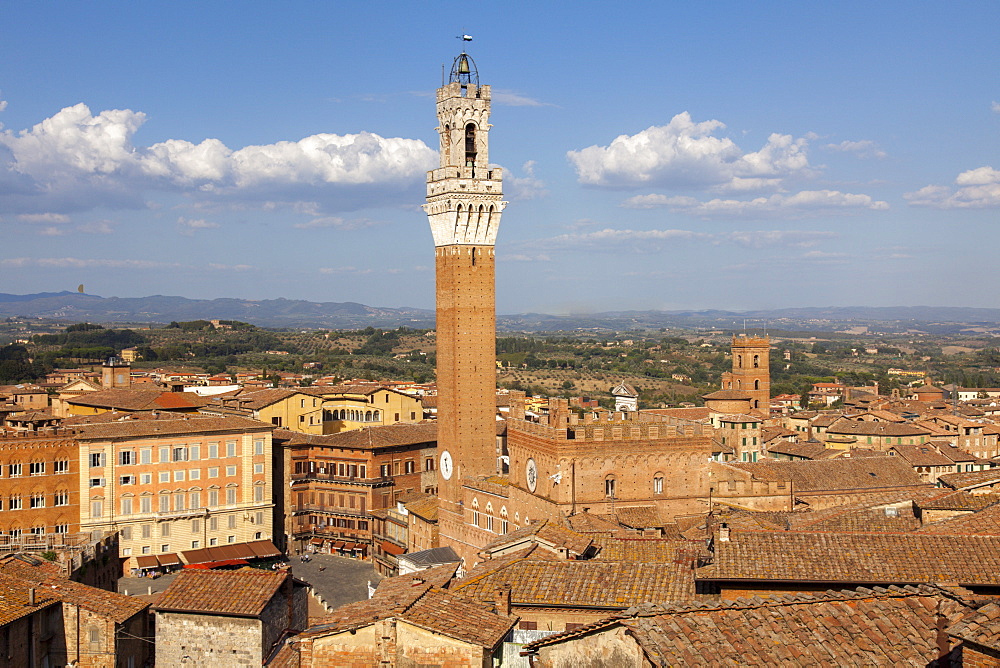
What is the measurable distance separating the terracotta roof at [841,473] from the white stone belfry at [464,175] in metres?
13.6

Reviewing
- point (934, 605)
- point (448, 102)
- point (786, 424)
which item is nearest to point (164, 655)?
point (934, 605)

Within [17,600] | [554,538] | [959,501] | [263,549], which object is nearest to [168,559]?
[263,549]

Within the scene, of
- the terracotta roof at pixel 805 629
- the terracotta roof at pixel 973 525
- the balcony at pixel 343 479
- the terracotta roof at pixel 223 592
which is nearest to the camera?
the terracotta roof at pixel 805 629

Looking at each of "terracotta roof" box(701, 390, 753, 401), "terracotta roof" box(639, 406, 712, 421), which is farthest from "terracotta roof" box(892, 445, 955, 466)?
"terracotta roof" box(701, 390, 753, 401)

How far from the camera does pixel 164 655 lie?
18719 millimetres

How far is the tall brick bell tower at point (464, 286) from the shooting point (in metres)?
44.3

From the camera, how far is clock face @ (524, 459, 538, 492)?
3828cm

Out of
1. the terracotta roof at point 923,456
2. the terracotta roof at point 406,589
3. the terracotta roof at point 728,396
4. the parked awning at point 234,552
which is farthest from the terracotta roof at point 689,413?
the terracotta roof at point 406,589

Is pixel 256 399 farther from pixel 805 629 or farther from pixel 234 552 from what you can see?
pixel 805 629

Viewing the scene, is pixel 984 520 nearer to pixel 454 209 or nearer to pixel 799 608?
pixel 799 608

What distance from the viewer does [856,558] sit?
52.7 ft

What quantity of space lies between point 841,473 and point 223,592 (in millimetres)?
31282

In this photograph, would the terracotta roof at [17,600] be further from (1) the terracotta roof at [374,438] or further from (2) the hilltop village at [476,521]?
(1) the terracotta roof at [374,438]

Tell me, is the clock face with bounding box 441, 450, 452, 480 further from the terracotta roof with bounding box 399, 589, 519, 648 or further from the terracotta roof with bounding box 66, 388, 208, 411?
the terracotta roof with bounding box 399, 589, 519, 648
